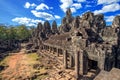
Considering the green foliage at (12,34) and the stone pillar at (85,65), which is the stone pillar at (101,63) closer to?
the stone pillar at (85,65)

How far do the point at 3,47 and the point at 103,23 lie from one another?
4400cm

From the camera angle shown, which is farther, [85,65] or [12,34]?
[12,34]

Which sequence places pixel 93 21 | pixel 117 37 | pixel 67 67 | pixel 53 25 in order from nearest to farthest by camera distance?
pixel 117 37
pixel 67 67
pixel 93 21
pixel 53 25

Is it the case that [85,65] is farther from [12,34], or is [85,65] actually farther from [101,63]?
[12,34]

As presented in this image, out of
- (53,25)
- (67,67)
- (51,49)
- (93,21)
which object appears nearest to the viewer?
(67,67)

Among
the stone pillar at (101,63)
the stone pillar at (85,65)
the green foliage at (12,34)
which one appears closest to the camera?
the stone pillar at (101,63)

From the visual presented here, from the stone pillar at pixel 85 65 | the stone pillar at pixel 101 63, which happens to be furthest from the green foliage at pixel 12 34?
the stone pillar at pixel 101 63

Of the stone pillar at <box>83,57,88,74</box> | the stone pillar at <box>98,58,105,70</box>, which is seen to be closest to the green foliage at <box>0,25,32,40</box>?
the stone pillar at <box>83,57,88,74</box>

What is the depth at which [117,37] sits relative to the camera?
75.5ft

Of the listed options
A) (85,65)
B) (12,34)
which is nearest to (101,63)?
(85,65)

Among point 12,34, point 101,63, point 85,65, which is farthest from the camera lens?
point 12,34

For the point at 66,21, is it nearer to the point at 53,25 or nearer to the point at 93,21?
the point at 53,25

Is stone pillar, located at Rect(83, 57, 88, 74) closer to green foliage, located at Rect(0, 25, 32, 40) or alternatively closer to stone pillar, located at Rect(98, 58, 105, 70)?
stone pillar, located at Rect(98, 58, 105, 70)

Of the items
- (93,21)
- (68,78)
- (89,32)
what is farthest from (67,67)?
(93,21)
